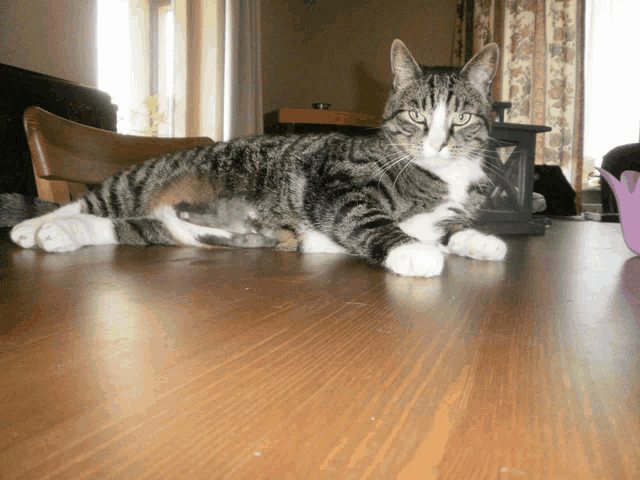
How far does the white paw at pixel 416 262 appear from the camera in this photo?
793 millimetres

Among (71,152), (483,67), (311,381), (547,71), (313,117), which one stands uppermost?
(547,71)

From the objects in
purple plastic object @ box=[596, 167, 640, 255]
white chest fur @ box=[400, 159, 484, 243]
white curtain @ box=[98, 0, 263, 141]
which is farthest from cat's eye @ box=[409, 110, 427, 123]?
white curtain @ box=[98, 0, 263, 141]

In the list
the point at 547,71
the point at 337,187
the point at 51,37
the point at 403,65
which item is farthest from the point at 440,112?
the point at 547,71

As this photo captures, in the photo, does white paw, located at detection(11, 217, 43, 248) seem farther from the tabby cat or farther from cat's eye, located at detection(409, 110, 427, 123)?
Result: cat's eye, located at detection(409, 110, 427, 123)

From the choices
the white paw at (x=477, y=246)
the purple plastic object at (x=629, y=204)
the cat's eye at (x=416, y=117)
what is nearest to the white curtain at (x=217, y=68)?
the cat's eye at (x=416, y=117)

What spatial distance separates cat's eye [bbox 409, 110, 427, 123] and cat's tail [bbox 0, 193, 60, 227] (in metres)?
1.04

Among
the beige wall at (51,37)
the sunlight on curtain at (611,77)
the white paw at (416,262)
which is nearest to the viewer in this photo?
the white paw at (416,262)

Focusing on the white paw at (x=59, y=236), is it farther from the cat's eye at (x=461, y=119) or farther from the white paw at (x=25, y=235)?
the cat's eye at (x=461, y=119)

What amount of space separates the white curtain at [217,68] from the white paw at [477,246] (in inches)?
87.3

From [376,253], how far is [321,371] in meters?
0.63

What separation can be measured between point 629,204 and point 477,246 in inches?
13.0

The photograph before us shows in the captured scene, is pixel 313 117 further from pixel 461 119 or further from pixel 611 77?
pixel 611 77

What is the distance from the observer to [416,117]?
1266 millimetres

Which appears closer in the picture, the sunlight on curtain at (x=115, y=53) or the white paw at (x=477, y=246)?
the white paw at (x=477, y=246)
